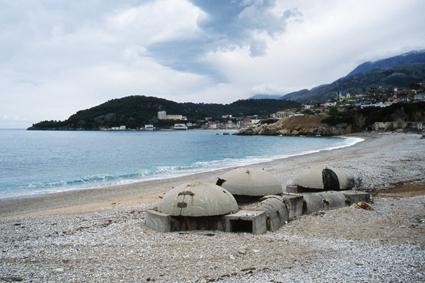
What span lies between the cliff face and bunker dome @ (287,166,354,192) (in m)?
101

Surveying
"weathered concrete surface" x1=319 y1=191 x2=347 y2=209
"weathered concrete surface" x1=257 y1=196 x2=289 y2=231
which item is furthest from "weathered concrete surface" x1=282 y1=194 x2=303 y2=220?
"weathered concrete surface" x1=319 y1=191 x2=347 y2=209

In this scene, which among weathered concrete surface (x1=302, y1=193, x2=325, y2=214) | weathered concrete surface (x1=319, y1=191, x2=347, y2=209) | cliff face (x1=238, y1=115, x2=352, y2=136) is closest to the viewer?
weathered concrete surface (x1=302, y1=193, x2=325, y2=214)

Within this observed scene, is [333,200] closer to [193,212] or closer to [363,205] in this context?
[363,205]

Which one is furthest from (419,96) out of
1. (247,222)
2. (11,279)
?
(11,279)

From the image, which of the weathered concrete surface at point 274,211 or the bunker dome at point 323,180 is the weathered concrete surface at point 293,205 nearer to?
the weathered concrete surface at point 274,211

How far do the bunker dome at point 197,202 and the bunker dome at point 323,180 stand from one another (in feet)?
19.2

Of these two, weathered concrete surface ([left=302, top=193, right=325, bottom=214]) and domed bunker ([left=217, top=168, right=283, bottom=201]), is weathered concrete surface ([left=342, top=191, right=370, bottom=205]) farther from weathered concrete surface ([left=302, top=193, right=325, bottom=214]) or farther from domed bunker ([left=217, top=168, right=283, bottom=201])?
domed bunker ([left=217, top=168, right=283, bottom=201])

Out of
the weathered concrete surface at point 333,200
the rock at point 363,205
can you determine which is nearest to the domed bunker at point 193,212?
the weathered concrete surface at point 333,200

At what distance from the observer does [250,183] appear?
53.7 ft

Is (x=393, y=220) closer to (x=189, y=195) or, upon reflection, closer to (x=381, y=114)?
(x=189, y=195)

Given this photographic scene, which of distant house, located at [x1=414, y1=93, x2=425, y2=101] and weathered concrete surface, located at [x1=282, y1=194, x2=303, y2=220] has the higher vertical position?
distant house, located at [x1=414, y1=93, x2=425, y2=101]

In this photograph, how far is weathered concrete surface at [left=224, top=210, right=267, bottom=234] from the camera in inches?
494

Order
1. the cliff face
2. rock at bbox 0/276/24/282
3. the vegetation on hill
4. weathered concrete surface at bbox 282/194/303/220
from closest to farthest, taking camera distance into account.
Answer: rock at bbox 0/276/24/282
weathered concrete surface at bbox 282/194/303/220
the vegetation on hill
the cliff face

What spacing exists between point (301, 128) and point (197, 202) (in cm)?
11892
